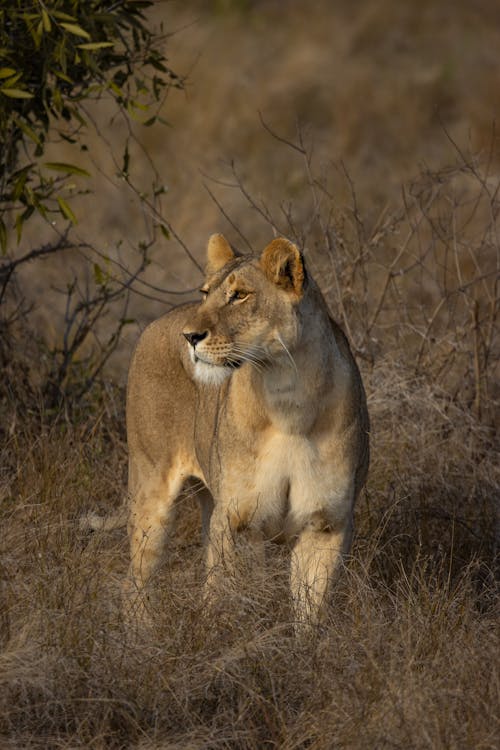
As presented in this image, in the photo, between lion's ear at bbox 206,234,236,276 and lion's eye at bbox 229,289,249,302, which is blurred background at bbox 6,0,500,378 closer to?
lion's ear at bbox 206,234,236,276

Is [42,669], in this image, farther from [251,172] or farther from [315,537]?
[251,172]

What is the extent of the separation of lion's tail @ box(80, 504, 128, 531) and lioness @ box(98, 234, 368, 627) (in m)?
0.30

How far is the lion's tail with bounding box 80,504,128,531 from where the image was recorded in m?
5.42

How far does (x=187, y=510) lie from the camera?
6.41 m

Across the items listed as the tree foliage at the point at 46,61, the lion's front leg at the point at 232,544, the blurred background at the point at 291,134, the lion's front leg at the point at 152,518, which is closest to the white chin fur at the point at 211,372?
the lion's front leg at the point at 232,544

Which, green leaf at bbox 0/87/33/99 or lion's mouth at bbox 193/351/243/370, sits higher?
green leaf at bbox 0/87/33/99

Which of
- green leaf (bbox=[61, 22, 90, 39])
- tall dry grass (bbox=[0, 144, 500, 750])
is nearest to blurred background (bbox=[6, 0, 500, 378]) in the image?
tall dry grass (bbox=[0, 144, 500, 750])

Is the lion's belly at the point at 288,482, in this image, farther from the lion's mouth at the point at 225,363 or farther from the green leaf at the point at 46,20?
the green leaf at the point at 46,20

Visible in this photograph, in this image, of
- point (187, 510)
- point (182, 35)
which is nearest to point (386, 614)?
point (187, 510)

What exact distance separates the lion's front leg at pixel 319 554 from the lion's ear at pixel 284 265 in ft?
2.66

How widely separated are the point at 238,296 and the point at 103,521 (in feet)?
4.11

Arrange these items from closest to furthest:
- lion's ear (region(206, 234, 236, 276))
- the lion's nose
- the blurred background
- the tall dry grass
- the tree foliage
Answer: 1. the tall dry grass
2. the lion's nose
3. lion's ear (region(206, 234, 236, 276))
4. the tree foliage
5. the blurred background

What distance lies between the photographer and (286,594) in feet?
16.4

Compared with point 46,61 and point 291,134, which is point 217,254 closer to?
point 46,61
